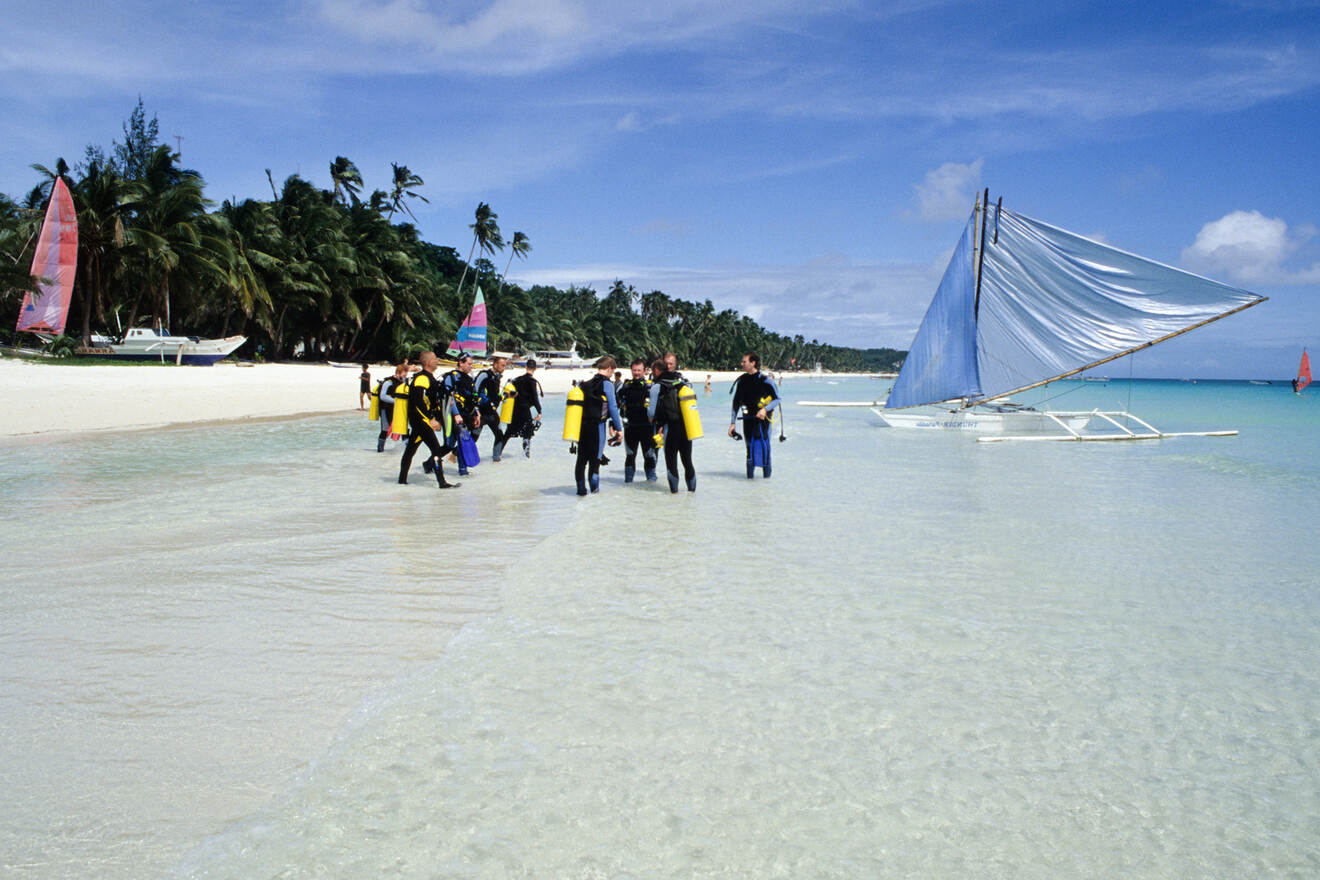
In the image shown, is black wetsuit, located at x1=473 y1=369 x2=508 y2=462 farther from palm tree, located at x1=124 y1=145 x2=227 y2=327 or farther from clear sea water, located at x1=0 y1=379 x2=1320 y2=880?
palm tree, located at x1=124 y1=145 x2=227 y2=327

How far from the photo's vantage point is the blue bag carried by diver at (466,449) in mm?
12562

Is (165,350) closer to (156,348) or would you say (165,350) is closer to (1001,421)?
(156,348)

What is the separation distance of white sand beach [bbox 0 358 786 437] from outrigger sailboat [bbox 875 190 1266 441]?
11.4 m

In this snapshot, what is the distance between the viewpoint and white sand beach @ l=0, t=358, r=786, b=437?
65.3 feet

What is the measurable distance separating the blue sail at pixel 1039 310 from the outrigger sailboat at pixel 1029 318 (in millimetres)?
24

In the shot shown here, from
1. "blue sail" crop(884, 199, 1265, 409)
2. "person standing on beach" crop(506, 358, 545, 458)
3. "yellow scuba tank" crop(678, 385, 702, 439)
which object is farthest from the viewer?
"blue sail" crop(884, 199, 1265, 409)

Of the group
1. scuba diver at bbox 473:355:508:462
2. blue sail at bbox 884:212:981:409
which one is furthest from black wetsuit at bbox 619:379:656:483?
blue sail at bbox 884:212:981:409

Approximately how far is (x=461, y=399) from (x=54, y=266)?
90.5 feet

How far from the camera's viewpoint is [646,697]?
4.32 metres

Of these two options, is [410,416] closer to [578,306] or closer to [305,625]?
[305,625]

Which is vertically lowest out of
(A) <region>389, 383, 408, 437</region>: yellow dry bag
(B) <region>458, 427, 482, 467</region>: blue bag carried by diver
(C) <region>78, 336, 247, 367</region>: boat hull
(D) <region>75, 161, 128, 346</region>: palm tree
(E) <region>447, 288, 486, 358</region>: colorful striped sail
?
(B) <region>458, 427, 482, 467</region>: blue bag carried by diver

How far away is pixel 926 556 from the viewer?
789 centimetres

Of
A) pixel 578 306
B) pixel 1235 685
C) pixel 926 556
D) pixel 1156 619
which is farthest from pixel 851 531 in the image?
pixel 578 306

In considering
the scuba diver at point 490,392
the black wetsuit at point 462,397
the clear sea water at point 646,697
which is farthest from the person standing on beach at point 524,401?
the clear sea water at point 646,697
